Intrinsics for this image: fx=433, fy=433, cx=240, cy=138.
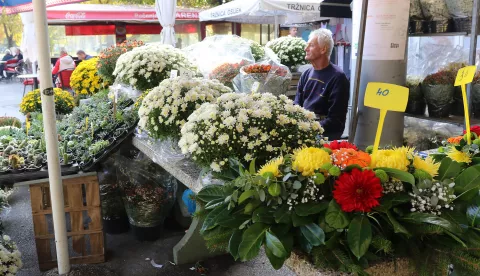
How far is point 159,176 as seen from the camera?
12.4 feet

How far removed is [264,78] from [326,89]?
576 mm

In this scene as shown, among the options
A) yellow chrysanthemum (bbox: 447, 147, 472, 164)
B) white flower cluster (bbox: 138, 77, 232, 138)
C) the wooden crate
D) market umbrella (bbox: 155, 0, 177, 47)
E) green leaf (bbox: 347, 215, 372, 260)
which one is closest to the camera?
green leaf (bbox: 347, 215, 372, 260)

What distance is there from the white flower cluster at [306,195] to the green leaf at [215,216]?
8.9 inches

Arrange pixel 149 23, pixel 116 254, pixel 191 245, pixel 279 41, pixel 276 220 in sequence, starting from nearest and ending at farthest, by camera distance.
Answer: pixel 276 220 < pixel 191 245 < pixel 116 254 < pixel 279 41 < pixel 149 23

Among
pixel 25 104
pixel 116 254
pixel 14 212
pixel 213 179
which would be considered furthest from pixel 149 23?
pixel 213 179

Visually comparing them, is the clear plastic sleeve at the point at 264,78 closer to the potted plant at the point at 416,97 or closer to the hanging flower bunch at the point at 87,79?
the potted plant at the point at 416,97

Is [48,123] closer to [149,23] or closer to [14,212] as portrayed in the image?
[14,212]

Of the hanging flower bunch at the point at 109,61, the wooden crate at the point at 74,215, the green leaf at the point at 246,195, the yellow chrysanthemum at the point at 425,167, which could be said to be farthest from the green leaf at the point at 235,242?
the hanging flower bunch at the point at 109,61

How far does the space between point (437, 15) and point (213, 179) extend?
190 centimetres

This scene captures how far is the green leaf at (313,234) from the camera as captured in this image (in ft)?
3.94

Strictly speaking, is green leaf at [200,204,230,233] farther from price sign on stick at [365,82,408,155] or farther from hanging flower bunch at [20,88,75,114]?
hanging flower bunch at [20,88,75,114]

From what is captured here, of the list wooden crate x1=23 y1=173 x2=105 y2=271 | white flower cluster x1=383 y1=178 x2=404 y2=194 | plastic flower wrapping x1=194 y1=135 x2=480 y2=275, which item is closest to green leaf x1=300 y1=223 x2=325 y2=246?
plastic flower wrapping x1=194 y1=135 x2=480 y2=275

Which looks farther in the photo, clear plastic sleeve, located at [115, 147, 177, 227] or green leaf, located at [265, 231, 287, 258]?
clear plastic sleeve, located at [115, 147, 177, 227]

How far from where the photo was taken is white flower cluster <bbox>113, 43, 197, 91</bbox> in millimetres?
3546
